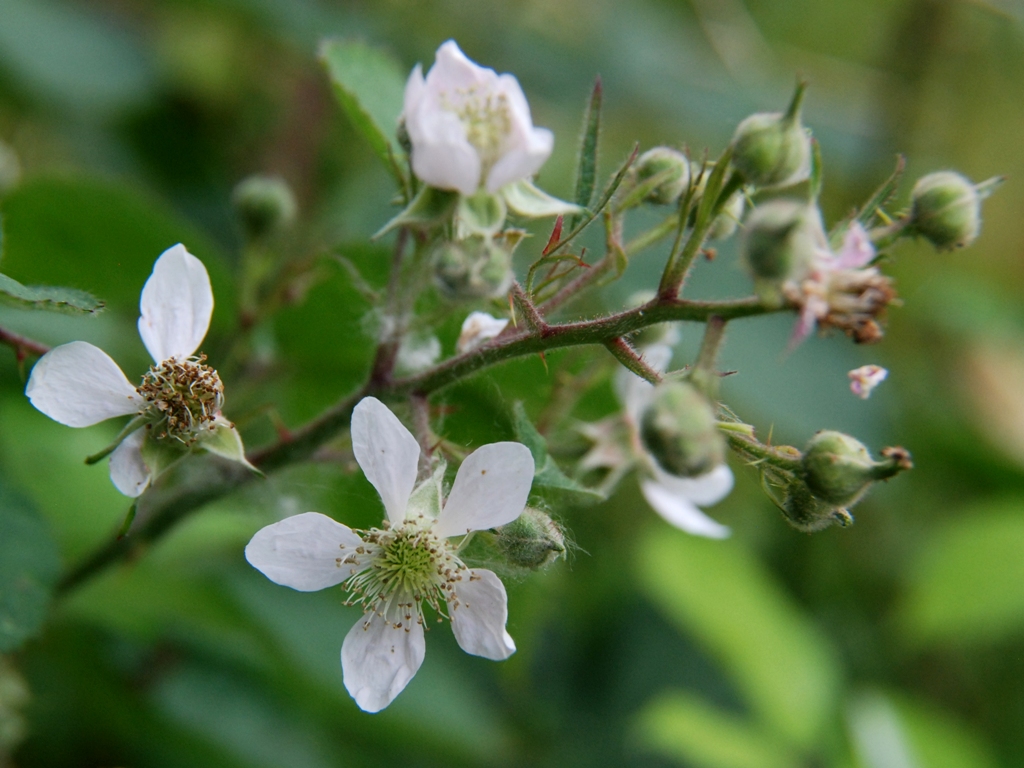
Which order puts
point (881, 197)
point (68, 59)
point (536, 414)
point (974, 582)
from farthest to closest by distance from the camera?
point (68, 59) → point (974, 582) → point (536, 414) → point (881, 197)

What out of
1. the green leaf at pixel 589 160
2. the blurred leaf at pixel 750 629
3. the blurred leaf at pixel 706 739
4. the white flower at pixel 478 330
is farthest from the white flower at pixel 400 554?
the blurred leaf at pixel 750 629

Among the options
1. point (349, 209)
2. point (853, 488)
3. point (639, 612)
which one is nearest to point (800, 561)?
point (639, 612)

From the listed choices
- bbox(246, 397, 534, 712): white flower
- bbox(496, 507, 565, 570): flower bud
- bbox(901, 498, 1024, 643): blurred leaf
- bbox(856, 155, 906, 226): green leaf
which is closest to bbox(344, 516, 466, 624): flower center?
bbox(246, 397, 534, 712): white flower

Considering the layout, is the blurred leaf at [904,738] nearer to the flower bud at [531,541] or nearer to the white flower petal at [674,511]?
the white flower petal at [674,511]

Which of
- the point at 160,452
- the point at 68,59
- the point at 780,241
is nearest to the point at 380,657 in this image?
the point at 160,452

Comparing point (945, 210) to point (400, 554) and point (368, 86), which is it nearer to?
point (400, 554)

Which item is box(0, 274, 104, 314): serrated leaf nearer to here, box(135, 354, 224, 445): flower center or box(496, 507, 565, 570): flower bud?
box(135, 354, 224, 445): flower center
